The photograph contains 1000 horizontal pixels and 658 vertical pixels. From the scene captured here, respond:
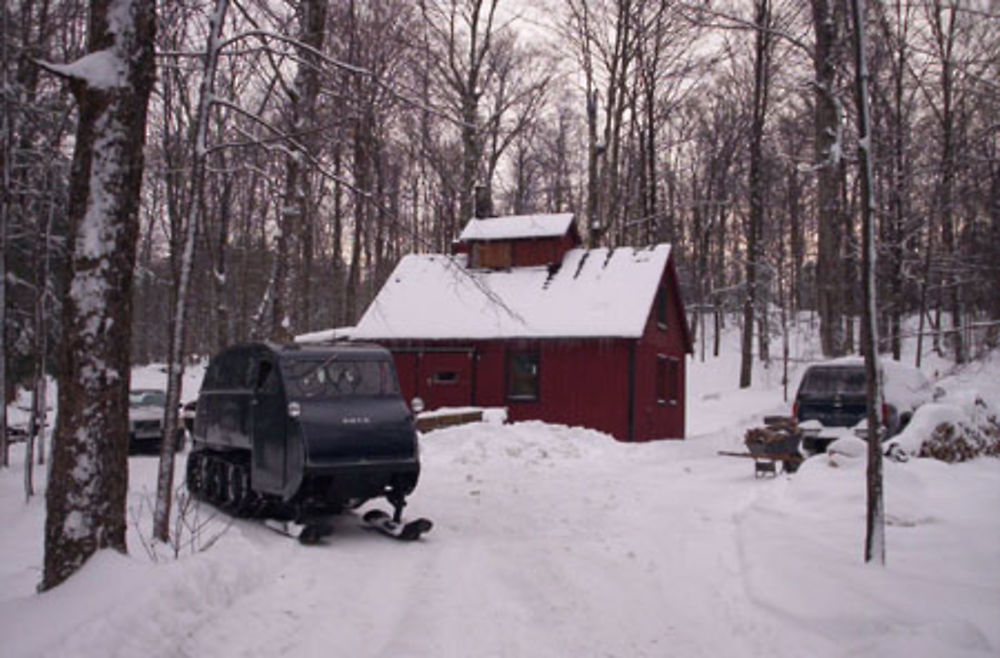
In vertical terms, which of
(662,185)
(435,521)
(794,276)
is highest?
(662,185)

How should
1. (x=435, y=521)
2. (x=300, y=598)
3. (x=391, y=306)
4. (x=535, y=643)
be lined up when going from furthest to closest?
(x=391, y=306) < (x=435, y=521) < (x=300, y=598) < (x=535, y=643)

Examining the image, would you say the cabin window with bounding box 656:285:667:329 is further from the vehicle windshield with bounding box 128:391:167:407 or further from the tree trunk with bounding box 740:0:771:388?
the vehicle windshield with bounding box 128:391:167:407

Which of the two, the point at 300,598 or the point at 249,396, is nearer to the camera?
the point at 300,598

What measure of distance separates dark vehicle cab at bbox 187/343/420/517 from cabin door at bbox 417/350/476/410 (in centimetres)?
1294

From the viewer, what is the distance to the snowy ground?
602 centimetres

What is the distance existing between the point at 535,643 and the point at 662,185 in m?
47.3

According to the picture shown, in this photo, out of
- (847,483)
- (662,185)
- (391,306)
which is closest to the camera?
(847,483)

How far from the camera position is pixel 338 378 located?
36.8 ft

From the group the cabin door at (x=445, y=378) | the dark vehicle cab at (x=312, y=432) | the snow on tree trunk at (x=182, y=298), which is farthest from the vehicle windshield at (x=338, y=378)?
the cabin door at (x=445, y=378)

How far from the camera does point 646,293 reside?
2423cm

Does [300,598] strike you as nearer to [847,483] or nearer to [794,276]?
[847,483]

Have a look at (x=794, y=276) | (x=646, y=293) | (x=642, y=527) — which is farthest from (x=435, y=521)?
(x=794, y=276)

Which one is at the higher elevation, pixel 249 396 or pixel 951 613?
pixel 249 396

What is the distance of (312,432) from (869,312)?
6098mm
